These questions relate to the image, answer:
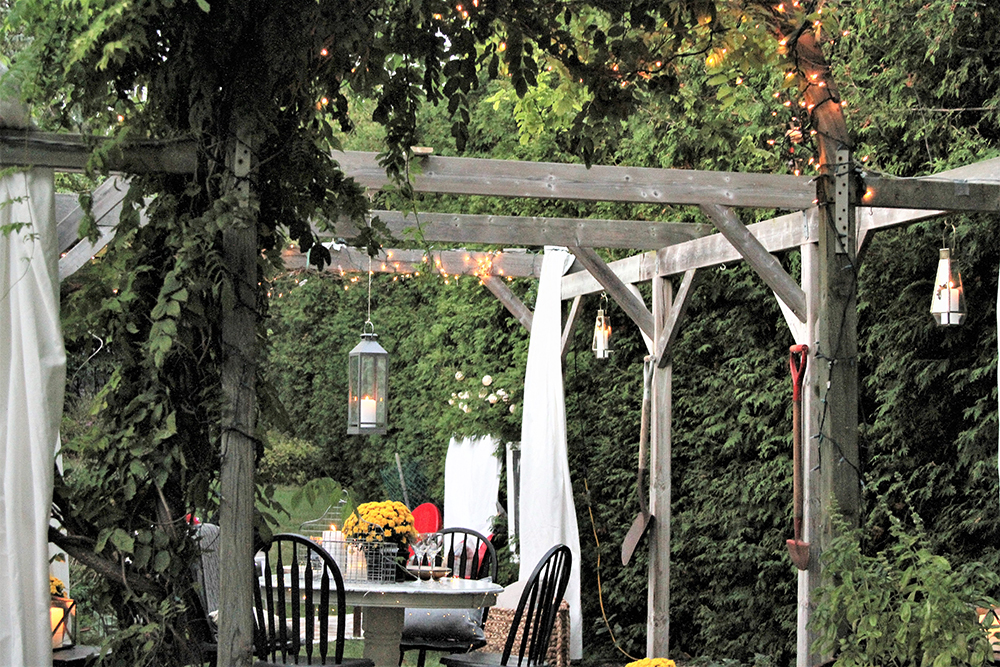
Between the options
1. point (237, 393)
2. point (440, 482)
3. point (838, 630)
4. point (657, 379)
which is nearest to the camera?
point (237, 393)

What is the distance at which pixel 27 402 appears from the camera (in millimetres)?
3105

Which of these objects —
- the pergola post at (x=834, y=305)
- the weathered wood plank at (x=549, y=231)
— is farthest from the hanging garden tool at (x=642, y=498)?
the pergola post at (x=834, y=305)

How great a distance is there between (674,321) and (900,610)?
12.6 feet

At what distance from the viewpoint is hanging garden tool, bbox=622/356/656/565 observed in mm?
6887

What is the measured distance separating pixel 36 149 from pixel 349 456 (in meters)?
9.66

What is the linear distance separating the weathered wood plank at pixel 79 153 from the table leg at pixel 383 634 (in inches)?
86.7

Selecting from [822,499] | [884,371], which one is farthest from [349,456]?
[822,499]

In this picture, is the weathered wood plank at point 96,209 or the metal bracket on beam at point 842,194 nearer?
the metal bracket on beam at point 842,194

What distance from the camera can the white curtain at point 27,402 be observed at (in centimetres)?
302

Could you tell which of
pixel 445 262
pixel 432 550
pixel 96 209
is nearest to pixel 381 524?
pixel 432 550

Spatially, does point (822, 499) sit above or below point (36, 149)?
below

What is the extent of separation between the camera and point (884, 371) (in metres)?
6.04

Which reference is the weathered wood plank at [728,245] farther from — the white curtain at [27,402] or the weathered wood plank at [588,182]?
the white curtain at [27,402]

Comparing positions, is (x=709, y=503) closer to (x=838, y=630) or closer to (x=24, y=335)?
(x=838, y=630)
